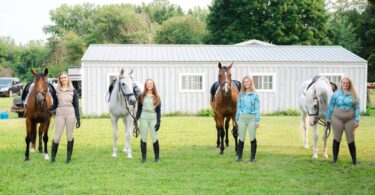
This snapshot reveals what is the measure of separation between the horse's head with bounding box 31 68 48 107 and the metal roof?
41.1 ft

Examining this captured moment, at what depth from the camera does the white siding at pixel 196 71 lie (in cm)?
2180

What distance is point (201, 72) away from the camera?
22.5 metres

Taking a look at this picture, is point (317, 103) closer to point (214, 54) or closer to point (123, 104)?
point (123, 104)

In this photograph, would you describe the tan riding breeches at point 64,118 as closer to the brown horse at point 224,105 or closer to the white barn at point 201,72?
the brown horse at point 224,105

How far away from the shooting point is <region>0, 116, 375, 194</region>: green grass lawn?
23.4ft

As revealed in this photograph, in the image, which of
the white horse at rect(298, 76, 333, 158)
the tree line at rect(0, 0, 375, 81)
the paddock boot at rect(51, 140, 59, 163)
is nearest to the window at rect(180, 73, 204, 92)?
the white horse at rect(298, 76, 333, 158)

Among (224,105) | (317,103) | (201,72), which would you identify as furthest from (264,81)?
(317,103)

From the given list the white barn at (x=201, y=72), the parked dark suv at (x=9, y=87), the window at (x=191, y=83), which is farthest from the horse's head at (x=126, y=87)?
the parked dark suv at (x=9, y=87)

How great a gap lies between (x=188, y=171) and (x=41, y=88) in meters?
3.48

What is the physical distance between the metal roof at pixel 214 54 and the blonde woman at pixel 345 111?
13791 mm

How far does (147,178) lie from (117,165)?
1.46m

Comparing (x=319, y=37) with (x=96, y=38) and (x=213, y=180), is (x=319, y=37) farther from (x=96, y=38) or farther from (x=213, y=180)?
(x=213, y=180)

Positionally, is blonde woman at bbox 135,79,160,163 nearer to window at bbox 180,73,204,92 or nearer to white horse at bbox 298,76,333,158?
white horse at bbox 298,76,333,158

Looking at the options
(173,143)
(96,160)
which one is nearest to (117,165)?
→ (96,160)
